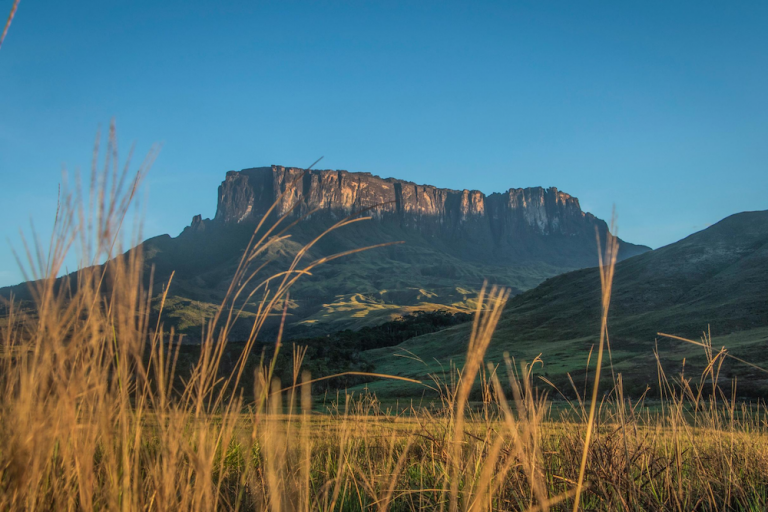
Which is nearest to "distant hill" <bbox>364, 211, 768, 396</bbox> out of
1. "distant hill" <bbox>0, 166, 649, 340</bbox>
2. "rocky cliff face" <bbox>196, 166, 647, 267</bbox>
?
"distant hill" <bbox>0, 166, 649, 340</bbox>

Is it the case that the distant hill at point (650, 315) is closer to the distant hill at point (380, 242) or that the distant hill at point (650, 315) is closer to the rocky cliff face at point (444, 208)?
the distant hill at point (380, 242)

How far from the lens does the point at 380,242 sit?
153 meters

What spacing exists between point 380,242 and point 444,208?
3730 centimetres

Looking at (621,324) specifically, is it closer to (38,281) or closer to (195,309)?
(38,281)

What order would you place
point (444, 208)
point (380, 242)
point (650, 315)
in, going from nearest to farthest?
1. point (650, 315)
2. point (380, 242)
3. point (444, 208)

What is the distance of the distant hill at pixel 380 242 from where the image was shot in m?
A: 97.2

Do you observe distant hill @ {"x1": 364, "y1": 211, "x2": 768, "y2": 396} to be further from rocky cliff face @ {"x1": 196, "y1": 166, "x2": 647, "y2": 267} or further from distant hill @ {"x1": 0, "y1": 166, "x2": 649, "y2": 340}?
rocky cliff face @ {"x1": 196, "y1": 166, "x2": 647, "y2": 267}

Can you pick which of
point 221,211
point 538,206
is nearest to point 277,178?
point 221,211

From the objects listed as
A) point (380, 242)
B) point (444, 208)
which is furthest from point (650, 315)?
point (444, 208)

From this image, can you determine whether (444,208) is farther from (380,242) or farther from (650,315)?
(650,315)

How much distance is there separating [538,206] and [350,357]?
176 metres

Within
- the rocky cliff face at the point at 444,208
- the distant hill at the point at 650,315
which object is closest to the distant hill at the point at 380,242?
the rocky cliff face at the point at 444,208

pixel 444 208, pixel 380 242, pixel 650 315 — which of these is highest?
pixel 444 208

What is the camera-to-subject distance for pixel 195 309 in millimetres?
71000
